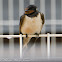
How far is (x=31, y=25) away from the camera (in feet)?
6.77

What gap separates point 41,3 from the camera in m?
2.73

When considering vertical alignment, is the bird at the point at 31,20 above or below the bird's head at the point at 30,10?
below

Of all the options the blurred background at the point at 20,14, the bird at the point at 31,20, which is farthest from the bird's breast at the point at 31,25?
the blurred background at the point at 20,14

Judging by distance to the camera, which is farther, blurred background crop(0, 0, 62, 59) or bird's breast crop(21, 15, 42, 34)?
blurred background crop(0, 0, 62, 59)

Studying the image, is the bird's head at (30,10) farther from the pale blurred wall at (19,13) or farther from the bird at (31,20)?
the pale blurred wall at (19,13)

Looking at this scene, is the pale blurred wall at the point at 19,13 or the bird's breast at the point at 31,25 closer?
the bird's breast at the point at 31,25

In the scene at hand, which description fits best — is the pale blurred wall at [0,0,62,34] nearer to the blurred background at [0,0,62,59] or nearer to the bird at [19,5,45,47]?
the blurred background at [0,0,62,59]

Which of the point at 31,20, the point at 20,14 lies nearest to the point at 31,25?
the point at 31,20

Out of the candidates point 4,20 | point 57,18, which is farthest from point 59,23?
point 4,20

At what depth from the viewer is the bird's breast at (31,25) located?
2055 millimetres

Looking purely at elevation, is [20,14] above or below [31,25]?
above

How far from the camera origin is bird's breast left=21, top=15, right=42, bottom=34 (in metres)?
2.05

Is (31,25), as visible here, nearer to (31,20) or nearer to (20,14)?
(31,20)

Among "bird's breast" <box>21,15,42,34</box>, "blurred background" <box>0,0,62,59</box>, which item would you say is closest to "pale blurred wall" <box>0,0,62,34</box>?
"blurred background" <box>0,0,62,59</box>
